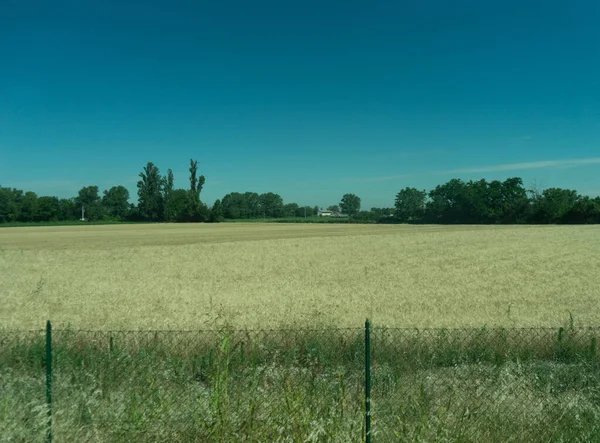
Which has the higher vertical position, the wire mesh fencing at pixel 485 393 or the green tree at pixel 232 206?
the green tree at pixel 232 206

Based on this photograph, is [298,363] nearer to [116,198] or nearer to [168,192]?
[168,192]

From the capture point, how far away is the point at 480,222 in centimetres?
12056

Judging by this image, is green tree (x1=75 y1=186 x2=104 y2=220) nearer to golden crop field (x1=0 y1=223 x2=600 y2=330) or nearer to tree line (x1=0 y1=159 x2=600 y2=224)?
tree line (x1=0 y1=159 x2=600 y2=224)

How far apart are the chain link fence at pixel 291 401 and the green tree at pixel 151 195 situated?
13155 cm

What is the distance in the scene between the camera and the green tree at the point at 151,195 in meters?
134

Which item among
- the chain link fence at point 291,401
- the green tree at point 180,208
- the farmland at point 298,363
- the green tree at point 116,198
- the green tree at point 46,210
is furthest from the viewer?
the green tree at point 116,198

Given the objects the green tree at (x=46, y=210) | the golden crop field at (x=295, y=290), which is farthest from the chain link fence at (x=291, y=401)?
the green tree at (x=46, y=210)

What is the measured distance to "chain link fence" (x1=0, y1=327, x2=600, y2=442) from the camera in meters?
5.05

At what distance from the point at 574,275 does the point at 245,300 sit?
17.5 meters

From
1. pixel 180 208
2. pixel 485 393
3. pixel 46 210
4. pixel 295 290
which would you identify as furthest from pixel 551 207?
pixel 46 210

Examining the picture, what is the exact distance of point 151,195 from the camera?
5374 inches

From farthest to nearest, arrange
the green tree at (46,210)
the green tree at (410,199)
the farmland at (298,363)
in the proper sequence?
1. the green tree at (410,199)
2. the green tree at (46,210)
3. the farmland at (298,363)

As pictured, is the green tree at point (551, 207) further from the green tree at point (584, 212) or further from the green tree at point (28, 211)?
the green tree at point (28, 211)

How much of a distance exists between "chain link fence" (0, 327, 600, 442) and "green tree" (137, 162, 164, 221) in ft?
432
